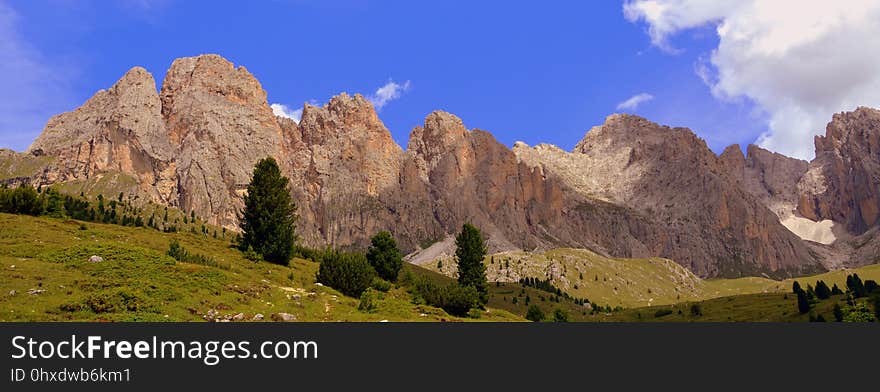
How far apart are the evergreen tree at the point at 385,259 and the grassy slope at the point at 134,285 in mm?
13579

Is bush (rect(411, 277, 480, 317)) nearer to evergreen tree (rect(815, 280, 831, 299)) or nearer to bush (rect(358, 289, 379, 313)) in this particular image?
bush (rect(358, 289, 379, 313))

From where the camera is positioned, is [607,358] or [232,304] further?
[232,304]

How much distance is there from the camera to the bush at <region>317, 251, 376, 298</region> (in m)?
59.7

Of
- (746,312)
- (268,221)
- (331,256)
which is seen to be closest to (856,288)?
(746,312)

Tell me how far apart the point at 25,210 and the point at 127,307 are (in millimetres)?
36024

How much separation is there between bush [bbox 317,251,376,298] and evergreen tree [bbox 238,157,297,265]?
7.10 metres

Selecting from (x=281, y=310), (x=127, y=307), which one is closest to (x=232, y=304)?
(x=281, y=310)

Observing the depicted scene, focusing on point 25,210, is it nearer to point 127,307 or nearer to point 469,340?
point 127,307

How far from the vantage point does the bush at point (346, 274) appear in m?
59.7

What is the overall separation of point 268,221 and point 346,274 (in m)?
13.1

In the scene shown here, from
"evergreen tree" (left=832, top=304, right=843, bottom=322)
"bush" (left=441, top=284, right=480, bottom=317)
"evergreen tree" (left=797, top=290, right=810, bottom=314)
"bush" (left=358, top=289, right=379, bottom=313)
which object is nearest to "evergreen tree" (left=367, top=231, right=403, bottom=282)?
"bush" (left=441, top=284, right=480, bottom=317)

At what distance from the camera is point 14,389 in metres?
26.3

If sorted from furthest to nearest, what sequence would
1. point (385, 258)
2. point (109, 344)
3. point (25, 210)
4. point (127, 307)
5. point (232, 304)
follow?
1. point (385, 258)
2. point (25, 210)
3. point (232, 304)
4. point (127, 307)
5. point (109, 344)

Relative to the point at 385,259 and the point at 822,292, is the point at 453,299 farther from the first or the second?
the point at 822,292
